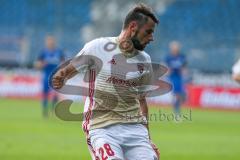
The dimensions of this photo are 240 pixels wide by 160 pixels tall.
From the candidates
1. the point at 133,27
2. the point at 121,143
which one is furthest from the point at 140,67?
the point at 121,143

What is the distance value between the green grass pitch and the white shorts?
5.13 meters

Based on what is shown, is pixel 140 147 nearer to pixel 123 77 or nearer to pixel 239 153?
pixel 123 77

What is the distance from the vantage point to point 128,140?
759cm

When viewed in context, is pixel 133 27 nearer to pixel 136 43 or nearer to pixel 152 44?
pixel 136 43

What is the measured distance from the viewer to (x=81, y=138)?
60.3ft

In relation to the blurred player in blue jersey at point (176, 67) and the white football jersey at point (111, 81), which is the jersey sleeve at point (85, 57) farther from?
the blurred player in blue jersey at point (176, 67)

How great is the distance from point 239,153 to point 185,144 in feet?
7.07

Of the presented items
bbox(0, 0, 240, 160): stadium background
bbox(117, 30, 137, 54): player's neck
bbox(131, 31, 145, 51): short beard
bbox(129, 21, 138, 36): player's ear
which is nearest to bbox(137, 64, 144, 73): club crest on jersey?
bbox(117, 30, 137, 54): player's neck

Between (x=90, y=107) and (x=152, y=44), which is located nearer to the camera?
(x=90, y=107)

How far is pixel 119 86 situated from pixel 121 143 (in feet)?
2.20

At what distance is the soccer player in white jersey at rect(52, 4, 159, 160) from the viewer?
756 centimetres

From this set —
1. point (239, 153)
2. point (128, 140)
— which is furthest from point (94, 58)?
point (239, 153)

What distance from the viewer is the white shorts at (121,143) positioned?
743 centimetres

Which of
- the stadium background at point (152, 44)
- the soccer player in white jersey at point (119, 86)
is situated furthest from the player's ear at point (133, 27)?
the stadium background at point (152, 44)
